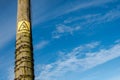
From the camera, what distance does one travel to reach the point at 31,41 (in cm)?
1755

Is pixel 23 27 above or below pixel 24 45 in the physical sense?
above

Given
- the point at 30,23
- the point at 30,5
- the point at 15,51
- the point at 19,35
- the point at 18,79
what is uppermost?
the point at 30,5

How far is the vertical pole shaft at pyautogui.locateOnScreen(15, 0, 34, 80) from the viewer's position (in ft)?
53.1

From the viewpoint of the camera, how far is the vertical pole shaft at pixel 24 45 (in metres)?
16.2

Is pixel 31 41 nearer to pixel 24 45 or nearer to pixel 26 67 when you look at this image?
pixel 24 45

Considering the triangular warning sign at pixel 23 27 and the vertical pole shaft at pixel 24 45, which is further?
the triangular warning sign at pixel 23 27

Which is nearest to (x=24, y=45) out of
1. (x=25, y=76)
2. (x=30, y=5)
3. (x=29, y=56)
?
(x=29, y=56)

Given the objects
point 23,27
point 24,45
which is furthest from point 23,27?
point 24,45

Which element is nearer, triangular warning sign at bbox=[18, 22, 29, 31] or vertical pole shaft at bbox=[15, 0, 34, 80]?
vertical pole shaft at bbox=[15, 0, 34, 80]

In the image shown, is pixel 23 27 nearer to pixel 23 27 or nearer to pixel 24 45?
pixel 23 27

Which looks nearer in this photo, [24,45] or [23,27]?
[24,45]

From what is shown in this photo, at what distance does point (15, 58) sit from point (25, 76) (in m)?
1.70

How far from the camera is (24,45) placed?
1673 cm

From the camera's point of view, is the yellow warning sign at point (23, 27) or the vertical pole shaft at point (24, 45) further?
the yellow warning sign at point (23, 27)
